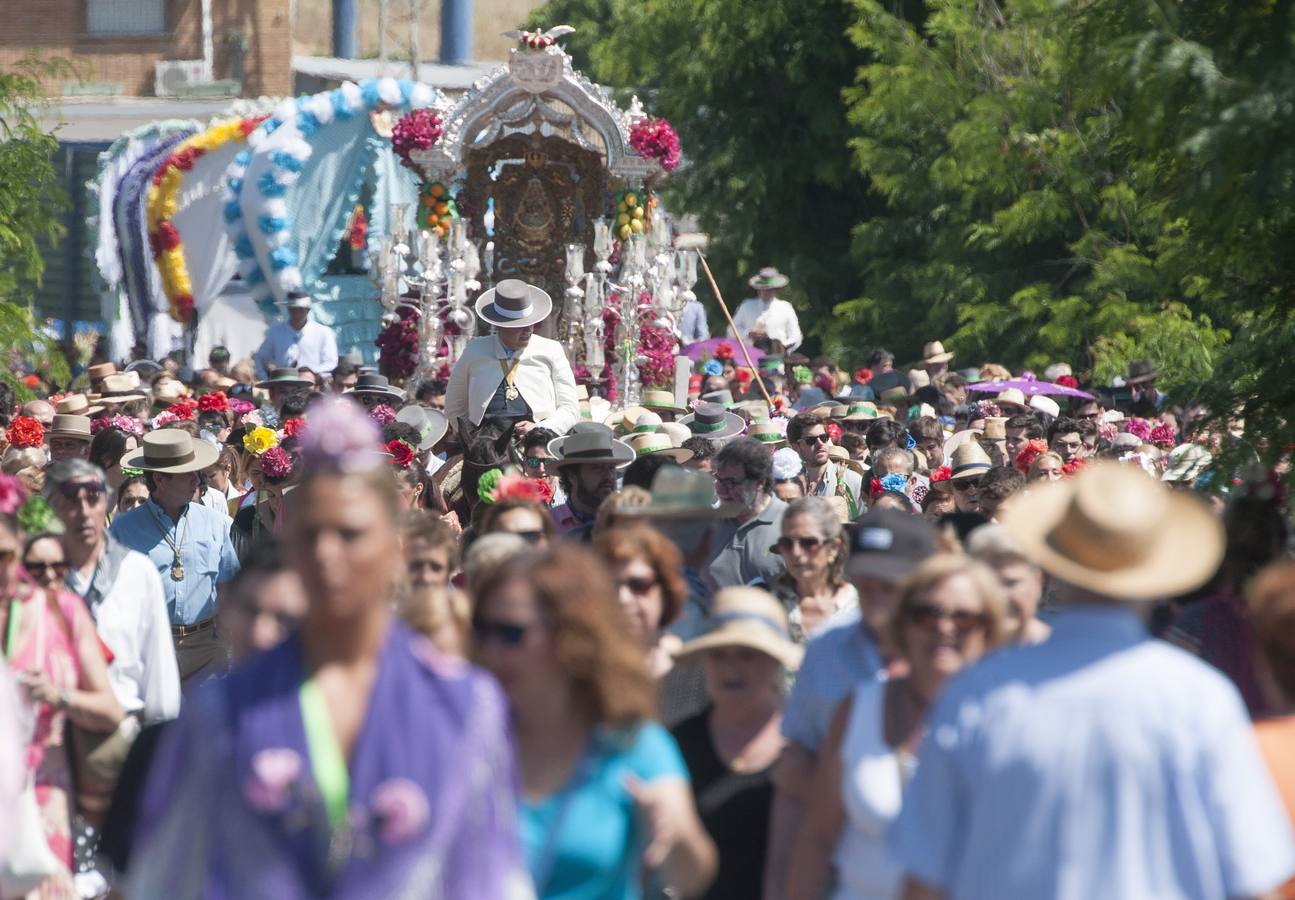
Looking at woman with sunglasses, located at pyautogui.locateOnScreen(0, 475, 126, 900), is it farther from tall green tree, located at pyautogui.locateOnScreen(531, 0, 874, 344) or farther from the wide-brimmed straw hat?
tall green tree, located at pyautogui.locateOnScreen(531, 0, 874, 344)

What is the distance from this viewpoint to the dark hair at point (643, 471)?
838 cm

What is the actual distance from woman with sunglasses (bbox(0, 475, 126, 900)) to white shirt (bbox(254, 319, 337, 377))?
14.8 meters

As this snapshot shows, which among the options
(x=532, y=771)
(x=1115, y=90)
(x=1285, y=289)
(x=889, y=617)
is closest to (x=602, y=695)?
(x=532, y=771)

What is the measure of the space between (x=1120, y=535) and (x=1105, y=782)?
53cm

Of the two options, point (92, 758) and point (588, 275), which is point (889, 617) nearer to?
point (92, 758)

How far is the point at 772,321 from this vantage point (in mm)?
22641

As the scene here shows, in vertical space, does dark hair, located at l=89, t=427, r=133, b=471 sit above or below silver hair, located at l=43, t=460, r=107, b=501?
below

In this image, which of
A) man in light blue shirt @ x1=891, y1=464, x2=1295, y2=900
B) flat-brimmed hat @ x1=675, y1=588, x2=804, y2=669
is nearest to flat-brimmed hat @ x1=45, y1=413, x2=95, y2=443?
flat-brimmed hat @ x1=675, y1=588, x2=804, y2=669

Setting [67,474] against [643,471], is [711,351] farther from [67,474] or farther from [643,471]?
[67,474]

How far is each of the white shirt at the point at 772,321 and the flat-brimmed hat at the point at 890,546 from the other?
17.0 meters

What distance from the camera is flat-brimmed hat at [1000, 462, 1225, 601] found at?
4.05 metres

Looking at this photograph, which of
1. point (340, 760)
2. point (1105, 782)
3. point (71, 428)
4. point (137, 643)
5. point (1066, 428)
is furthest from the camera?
point (1066, 428)

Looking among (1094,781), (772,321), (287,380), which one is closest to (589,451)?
(1094,781)

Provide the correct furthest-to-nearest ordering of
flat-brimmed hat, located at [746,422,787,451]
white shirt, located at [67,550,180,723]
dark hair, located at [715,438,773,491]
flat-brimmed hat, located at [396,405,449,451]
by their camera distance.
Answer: flat-brimmed hat, located at [746,422,787,451] → flat-brimmed hat, located at [396,405,449,451] → dark hair, located at [715,438,773,491] → white shirt, located at [67,550,180,723]
